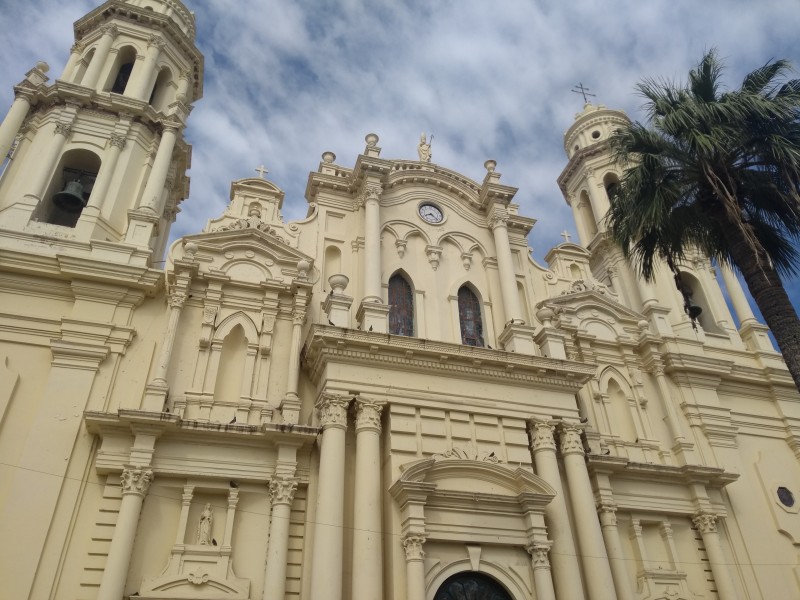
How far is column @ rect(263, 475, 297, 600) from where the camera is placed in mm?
12562

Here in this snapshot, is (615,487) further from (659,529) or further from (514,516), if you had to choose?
(514,516)

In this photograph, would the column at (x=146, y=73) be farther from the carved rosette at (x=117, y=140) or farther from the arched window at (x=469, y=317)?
the arched window at (x=469, y=317)

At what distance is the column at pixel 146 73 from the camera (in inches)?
792

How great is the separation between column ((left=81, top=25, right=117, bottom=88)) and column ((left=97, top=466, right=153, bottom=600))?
1247 cm

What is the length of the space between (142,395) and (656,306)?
14.9 metres

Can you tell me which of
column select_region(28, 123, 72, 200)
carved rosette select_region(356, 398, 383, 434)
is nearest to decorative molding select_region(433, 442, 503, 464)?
carved rosette select_region(356, 398, 383, 434)

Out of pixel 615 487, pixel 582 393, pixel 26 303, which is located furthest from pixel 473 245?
pixel 26 303

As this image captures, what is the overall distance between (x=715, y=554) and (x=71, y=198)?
723 inches

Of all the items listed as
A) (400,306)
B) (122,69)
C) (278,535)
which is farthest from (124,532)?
(122,69)

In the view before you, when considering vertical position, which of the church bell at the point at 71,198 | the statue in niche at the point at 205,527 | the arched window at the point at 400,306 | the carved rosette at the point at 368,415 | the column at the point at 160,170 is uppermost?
the column at the point at 160,170

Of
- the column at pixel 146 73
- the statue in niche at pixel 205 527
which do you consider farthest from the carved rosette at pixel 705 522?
the column at pixel 146 73

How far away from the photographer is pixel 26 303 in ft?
49.3

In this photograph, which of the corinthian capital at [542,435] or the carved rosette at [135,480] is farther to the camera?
the corinthian capital at [542,435]

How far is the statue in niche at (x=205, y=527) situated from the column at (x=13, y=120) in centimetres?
1091
